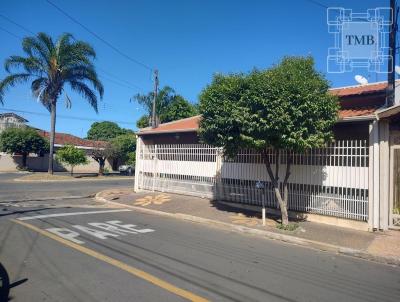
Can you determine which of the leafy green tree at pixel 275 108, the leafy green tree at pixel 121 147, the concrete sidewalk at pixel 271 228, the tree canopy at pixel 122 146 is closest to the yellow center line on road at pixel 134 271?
the concrete sidewalk at pixel 271 228

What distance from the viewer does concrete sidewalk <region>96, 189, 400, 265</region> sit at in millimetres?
8469

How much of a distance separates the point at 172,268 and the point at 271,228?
5060 millimetres

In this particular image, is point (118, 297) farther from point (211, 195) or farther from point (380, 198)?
point (211, 195)

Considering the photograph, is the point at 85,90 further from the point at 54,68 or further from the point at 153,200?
the point at 153,200

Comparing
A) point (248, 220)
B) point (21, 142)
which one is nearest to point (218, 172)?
point (248, 220)

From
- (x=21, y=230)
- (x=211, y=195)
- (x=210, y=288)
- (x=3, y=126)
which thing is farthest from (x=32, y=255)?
(x=3, y=126)

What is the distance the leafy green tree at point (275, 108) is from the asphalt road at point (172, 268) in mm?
2745

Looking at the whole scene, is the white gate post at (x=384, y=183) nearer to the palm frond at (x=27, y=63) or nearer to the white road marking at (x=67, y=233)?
the white road marking at (x=67, y=233)

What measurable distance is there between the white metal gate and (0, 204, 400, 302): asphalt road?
2927 mm

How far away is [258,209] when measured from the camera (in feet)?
43.5

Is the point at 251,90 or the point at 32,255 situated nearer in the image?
the point at 32,255

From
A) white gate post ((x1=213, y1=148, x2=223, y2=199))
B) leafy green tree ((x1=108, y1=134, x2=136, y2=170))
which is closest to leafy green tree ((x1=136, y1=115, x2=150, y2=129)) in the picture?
leafy green tree ((x1=108, y1=134, x2=136, y2=170))

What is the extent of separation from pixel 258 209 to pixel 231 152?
3198mm

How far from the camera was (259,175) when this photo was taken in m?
13.3
